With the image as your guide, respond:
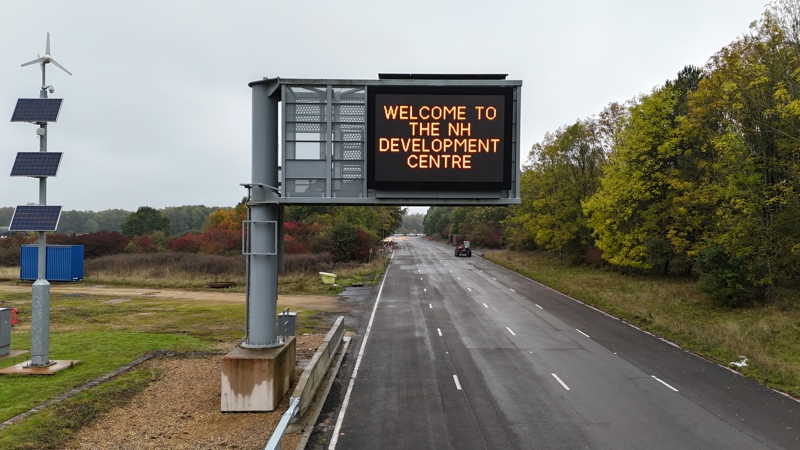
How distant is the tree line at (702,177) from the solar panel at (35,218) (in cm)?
2603

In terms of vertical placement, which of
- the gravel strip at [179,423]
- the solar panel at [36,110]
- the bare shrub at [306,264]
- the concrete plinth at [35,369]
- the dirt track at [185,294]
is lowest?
the dirt track at [185,294]

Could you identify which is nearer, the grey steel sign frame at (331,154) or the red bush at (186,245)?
the grey steel sign frame at (331,154)

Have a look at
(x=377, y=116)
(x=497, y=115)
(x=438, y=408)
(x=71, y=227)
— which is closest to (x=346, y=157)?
(x=377, y=116)

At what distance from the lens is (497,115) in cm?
1171

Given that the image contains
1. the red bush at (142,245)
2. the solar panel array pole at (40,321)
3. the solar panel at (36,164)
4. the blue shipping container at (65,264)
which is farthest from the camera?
the red bush at (142,245)

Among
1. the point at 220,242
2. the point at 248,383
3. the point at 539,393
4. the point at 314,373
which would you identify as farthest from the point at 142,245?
the point at 539,393

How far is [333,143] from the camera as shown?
12.0 m

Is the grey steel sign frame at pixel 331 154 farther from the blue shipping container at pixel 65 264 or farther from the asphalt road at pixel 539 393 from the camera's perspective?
the blue shipping container at pixel 65 264

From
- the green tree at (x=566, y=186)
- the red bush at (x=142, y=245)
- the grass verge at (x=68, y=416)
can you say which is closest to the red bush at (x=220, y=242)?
the red bush at (x=142, y=245)

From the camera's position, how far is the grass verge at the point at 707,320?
15.7m

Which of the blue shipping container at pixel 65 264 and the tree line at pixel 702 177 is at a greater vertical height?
the tree line at pixel 702 177

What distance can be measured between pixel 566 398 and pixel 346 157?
8.38 m

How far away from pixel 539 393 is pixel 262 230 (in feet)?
27.8

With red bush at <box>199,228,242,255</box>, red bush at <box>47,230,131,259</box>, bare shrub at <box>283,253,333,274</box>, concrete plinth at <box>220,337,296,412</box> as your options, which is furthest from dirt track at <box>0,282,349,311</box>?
red bush at <box>199,228,242,255</box>
